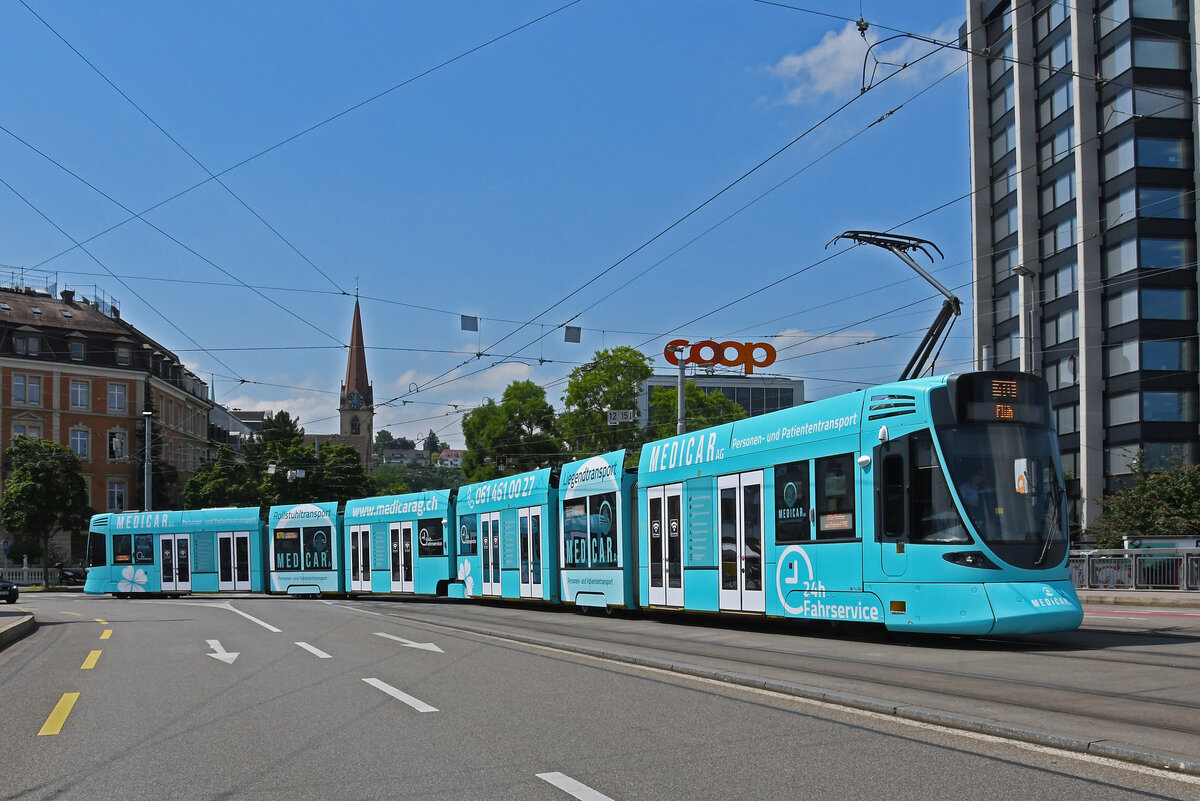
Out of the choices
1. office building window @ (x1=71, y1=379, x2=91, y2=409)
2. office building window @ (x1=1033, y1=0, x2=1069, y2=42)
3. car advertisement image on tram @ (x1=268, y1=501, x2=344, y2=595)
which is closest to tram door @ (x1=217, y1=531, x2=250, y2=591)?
car advertisement image on tram @ (x1=268, y1=501, x2=344, y2=595)

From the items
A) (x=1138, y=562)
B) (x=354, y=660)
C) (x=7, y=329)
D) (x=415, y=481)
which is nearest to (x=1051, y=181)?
(x=1138, y=562)

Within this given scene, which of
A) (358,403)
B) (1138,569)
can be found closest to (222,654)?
(1138,569)

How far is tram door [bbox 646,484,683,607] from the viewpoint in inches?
762

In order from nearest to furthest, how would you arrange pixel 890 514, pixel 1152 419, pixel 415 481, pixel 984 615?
pixel 984 615 < pixel 890 514 < pixel 1152 419 < pixel 415 481

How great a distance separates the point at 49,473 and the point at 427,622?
4469 cm

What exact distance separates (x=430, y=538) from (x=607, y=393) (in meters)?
23.3

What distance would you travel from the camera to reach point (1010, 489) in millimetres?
13289

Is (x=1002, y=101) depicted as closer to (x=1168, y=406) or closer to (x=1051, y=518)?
(x=1168, y=406)

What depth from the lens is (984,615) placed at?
41.8 ft

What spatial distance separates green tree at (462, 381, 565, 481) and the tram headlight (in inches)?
1995

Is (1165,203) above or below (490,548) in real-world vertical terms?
above

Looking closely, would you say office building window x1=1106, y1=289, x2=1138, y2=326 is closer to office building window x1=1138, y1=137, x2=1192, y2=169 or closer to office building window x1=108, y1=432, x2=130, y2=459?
office building window x1=1138, y1=137, x2=1192, y2=169

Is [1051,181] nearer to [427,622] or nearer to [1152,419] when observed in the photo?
[1152,419]

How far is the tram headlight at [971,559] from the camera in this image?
1289cm
